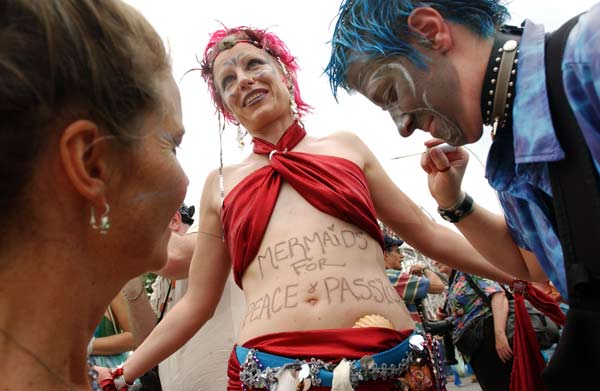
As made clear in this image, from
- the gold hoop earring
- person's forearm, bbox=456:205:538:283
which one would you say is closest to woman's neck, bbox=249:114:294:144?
person's forearm, bbox=456:205:538:283

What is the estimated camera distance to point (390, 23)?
6.29ft

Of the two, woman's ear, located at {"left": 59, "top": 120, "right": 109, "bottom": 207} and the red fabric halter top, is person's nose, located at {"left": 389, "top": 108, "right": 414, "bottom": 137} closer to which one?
the red fabric halter top

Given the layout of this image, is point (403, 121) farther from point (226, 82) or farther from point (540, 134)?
point (226, 82)

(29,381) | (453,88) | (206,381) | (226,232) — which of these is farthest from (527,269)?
(29,381)

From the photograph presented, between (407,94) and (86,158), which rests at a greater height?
(86,158)

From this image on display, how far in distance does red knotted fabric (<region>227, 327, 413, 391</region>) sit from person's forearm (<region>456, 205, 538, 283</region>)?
1.88 ft

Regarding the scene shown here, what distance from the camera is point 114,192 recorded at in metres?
1.06

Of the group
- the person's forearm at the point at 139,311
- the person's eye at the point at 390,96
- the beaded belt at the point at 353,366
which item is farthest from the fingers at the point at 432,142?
the person's forearm at the point at 139,311

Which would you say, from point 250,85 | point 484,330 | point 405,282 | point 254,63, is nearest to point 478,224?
point 250,85

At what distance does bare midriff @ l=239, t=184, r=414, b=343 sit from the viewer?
1.96m

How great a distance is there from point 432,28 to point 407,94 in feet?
0.78

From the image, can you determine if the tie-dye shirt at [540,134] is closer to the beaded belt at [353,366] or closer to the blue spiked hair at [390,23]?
the blue spiked hair at [390,23]

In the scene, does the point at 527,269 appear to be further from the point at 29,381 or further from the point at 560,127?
the point at 29,381

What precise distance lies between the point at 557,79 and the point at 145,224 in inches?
47.0
